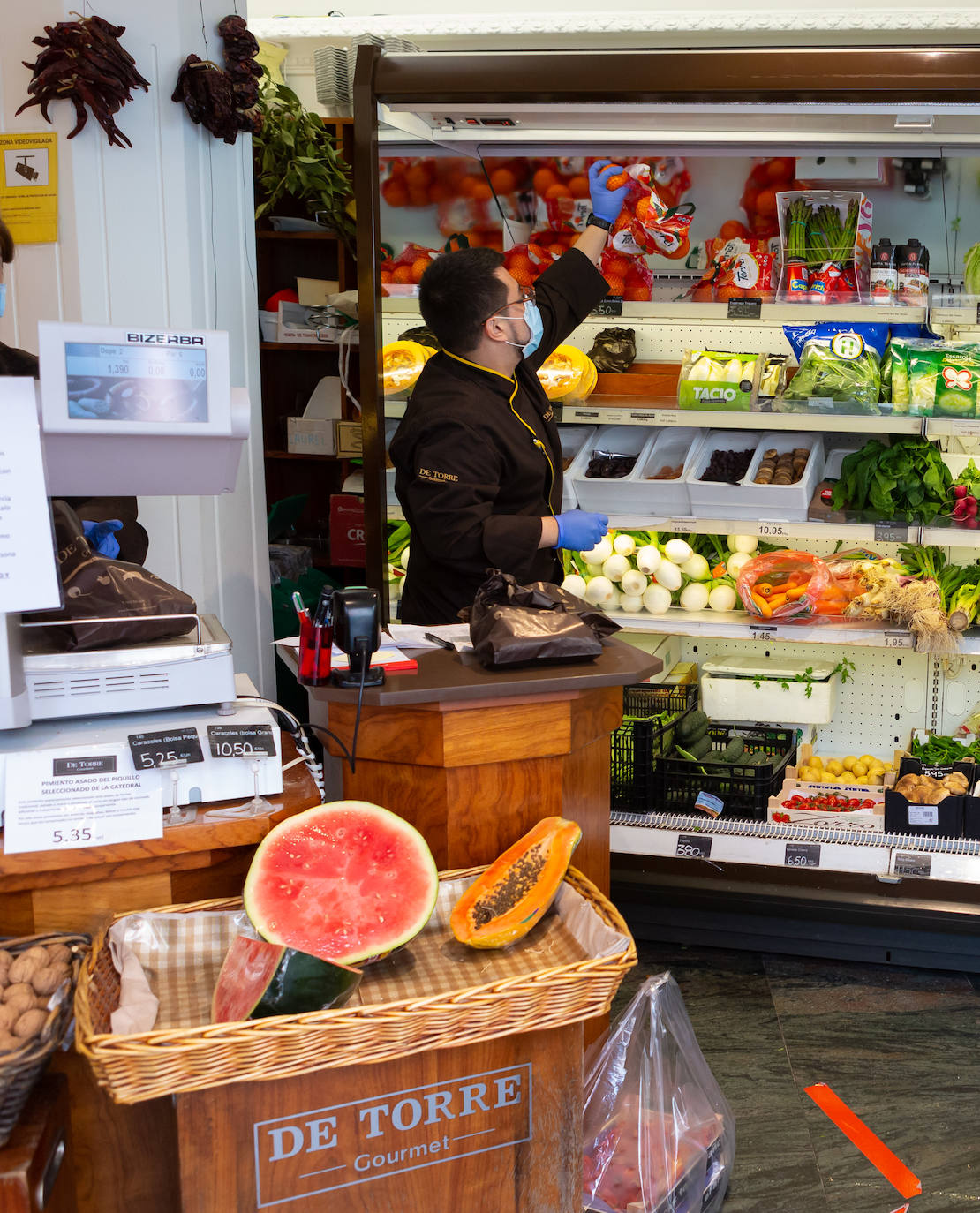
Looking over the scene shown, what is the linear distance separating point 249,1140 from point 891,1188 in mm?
1619

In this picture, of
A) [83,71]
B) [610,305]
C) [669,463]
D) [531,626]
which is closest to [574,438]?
[669,463]

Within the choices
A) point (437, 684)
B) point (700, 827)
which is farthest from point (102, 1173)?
point (700, 827)

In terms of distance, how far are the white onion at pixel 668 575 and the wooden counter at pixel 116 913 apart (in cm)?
224

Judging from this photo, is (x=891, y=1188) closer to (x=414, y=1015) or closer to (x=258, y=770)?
(x=414, y=1015)

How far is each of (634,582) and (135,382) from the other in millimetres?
2440

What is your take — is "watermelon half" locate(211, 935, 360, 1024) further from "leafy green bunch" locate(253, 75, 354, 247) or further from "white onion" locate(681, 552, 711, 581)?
"leafy green bunch" locate(253, 75, 354, 247)

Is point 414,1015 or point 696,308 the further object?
point 696,308

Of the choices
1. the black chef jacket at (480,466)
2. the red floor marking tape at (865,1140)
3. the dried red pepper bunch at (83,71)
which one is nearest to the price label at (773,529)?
the black chef jacket at (480,466)

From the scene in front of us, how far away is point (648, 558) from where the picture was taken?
3965mm

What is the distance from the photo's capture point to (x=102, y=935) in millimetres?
1792

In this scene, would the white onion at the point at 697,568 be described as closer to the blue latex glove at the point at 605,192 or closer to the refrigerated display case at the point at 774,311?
the refrigerated display case at the point at 774,311

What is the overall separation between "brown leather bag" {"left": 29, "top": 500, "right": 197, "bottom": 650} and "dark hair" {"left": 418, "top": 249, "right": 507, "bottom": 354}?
141cm

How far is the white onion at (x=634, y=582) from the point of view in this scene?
3951mm

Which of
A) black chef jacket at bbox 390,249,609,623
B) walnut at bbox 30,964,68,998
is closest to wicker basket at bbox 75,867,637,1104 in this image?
walnut at bbox 30,964,68,998
